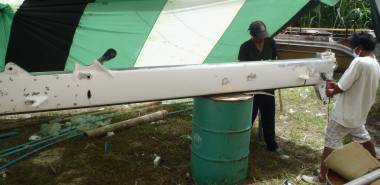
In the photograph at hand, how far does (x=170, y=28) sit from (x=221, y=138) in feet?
7.80

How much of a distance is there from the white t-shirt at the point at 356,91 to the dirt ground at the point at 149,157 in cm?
93

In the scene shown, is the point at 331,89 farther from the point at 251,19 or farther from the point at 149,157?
the point at 149,157

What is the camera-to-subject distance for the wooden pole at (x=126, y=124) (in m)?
5.86

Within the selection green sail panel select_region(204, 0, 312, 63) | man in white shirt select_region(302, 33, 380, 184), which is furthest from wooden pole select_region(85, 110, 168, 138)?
man in white shirt select_region(302, 33, 380, 184)

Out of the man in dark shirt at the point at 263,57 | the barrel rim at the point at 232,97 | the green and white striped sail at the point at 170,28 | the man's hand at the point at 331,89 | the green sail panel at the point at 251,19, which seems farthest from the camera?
the green sail panel at the point at 251,19

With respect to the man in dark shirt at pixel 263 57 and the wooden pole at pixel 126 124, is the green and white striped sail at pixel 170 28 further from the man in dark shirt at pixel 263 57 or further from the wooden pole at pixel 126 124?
the man in dark shirt at pixel 263 57

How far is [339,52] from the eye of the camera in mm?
8961

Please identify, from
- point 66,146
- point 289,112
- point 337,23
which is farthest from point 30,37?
point 337,23

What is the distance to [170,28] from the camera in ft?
19.7

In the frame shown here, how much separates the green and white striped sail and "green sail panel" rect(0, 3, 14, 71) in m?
0.14

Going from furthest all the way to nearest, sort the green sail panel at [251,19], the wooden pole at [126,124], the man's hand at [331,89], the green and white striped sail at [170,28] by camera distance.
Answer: the green sail panel at [251,19] → the wooden pole at [126,124] → the green and white striped sail at [170,28] → the man's hand at [331,89]

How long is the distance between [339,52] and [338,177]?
19.2ft

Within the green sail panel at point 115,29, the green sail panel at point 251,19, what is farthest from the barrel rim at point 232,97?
the green sail panel at point 251,19

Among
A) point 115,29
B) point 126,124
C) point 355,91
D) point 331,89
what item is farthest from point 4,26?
point 355,91
